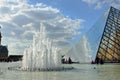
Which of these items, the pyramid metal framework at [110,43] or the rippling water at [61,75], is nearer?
the rippling water at [61,75]

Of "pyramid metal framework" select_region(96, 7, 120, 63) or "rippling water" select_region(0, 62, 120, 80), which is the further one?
"pyramid metal framework" select_region(96, 7, 120, 63)

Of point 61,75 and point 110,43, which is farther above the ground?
point 110,43

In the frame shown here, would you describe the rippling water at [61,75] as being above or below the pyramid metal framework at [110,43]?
below

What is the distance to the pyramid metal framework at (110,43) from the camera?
85875 mm

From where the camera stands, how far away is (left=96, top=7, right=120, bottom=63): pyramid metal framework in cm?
8588

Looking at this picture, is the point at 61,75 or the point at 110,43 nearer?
the point at 61,75

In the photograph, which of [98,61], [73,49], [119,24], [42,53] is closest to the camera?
[42,53]

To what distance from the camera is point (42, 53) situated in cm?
4853

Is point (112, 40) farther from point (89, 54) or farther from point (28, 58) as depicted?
point (28, 58)

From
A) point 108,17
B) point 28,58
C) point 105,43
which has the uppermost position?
point 108,17

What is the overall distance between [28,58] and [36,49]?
1991mm

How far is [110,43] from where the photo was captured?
287ft

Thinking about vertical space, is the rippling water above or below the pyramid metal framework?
below

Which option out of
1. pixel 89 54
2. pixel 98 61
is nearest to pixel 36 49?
pixel 98 61
